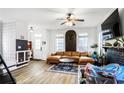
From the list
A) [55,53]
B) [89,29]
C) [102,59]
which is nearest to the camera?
[102,59]

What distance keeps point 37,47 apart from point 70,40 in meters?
2.65

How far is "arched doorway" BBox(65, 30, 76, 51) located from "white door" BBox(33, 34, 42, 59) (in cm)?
210

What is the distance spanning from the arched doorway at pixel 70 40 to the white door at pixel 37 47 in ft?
6.89

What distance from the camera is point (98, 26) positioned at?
362 cm

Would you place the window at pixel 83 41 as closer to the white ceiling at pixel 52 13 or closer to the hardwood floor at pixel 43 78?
the white ceiling at pixel 52 13

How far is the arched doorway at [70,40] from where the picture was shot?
4.15 meters

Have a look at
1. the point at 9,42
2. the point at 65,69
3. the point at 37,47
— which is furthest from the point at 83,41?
the point at 37,47

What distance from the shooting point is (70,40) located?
171 inches

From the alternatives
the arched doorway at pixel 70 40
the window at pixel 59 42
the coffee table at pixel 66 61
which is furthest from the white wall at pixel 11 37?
the coffee table at pixel 66 61

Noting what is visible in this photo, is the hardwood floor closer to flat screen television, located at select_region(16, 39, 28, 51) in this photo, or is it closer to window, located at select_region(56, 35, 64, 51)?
flat screen television, located at select_region(16, 39, 28, 51)
